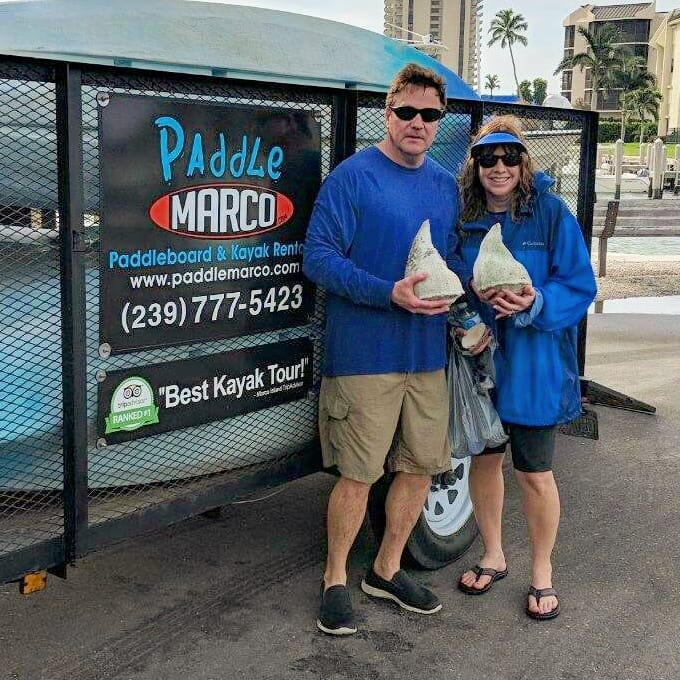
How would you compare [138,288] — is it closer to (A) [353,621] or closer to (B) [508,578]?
(A) [353,621]

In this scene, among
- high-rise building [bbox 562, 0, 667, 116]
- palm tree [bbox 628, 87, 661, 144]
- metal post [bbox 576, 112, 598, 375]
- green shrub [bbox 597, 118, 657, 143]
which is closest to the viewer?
metal post [bbox 576, 112, 598, 375]

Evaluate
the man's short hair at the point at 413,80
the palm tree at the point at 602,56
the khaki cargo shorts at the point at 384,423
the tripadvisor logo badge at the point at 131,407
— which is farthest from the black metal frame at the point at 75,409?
the palm tree at the point at 602,56

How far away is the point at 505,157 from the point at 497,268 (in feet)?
1.48

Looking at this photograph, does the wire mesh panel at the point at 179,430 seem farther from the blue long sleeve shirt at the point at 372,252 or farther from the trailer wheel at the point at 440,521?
the trailer wheel at the point at 440,521

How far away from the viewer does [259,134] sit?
3.27m

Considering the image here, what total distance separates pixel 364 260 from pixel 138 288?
85 centimetres

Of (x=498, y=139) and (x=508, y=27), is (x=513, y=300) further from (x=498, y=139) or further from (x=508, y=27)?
(x=508, y=27)

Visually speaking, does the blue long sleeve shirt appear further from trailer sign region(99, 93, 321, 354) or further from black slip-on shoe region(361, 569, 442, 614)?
black slip-on shoe region(361, 569, 442, 614)

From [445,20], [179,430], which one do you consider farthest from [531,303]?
[445,20]

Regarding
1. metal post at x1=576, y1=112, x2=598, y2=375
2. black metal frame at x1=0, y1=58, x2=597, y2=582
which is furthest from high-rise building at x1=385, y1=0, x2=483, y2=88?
black metal frame at x1=0, y1=58, x2=597, y2=582

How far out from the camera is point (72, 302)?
111 inches

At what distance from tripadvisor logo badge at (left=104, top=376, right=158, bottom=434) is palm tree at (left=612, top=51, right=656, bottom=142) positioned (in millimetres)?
91688

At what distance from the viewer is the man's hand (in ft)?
10.6

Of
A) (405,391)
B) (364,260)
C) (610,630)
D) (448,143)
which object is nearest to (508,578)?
(610,630)
